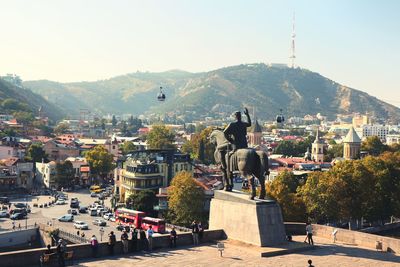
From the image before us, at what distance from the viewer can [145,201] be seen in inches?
2736

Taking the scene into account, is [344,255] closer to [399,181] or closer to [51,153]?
→ [399,181]

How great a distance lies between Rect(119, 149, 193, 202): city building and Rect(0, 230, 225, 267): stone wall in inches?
2084

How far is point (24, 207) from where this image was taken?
7881cm

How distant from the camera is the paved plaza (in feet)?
66.7

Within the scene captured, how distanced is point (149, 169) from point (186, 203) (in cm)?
1876

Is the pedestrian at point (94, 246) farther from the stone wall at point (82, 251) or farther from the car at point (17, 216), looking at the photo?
the car at point (17, 216)

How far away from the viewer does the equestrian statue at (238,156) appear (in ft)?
80.5

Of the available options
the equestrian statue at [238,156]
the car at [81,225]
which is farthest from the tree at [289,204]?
the equestrian statue at [238,156]

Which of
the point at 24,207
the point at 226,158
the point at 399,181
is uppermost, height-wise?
the point at 226,158

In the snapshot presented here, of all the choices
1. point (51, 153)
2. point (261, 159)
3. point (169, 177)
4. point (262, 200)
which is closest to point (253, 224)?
point (262, 200)

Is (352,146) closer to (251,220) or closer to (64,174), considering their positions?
(64,174)

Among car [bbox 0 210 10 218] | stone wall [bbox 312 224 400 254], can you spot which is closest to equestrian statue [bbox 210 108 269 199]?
stone wall [bbox 312 224 400 254]

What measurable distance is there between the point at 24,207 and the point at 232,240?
61170 mm

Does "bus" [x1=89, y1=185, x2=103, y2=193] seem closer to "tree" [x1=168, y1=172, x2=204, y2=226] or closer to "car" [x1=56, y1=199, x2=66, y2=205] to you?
"car" [x1=56, y1=199, x2=66, y2=205]
